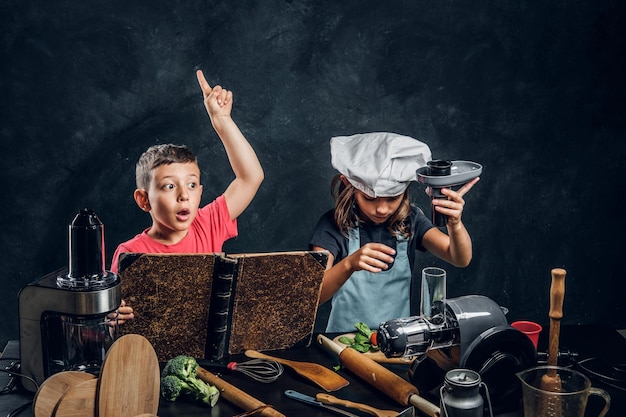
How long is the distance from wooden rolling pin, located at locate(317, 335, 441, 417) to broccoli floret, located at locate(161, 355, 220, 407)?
0.40m

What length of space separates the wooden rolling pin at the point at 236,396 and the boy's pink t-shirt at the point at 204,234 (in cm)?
73

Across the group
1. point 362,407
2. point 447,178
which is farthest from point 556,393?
point 447,178

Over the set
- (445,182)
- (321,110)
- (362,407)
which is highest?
(321,110)

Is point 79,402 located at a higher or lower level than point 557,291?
lower

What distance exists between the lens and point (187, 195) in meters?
2.82

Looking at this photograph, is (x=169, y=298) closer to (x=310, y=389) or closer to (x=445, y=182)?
(x=310, y=389)

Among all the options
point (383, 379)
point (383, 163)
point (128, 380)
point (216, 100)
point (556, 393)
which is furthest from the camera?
point (216, 100)

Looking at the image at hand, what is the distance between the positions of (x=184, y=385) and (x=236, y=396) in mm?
143

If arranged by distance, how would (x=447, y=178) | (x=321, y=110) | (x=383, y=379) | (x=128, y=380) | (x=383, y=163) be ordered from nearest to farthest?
1. (x=128, y=380)
2. (x=383, y=379)
3. (x=447, y=178)
4. (x=383, y=163)
5. (x=321, y=110)

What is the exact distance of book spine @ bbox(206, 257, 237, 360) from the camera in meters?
2.33

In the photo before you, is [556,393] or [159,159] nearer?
[556,393]

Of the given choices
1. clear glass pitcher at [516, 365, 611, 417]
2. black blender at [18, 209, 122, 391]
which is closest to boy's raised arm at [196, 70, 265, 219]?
black blender at [18, 209, 122, 391]

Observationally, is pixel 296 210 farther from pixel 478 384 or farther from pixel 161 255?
pixel 478 384

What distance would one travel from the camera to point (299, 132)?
3.94m
